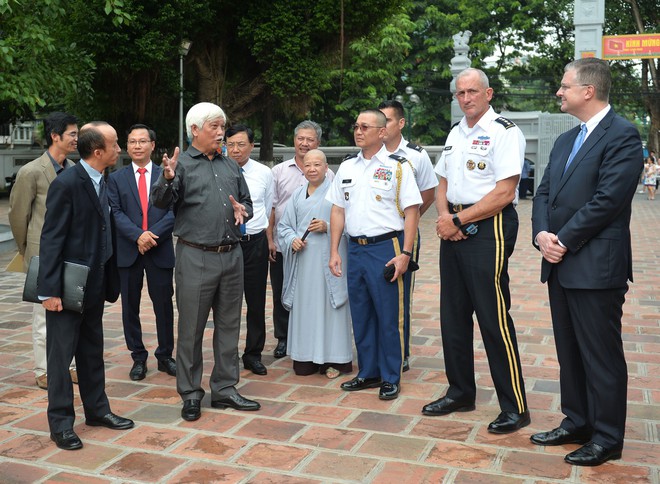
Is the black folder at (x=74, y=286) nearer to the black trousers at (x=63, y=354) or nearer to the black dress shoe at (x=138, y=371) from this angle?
the black trousers at (x=63, y=354)

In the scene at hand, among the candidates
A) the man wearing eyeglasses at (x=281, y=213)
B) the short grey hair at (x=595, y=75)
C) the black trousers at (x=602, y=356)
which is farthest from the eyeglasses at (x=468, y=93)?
the man wearing eyeglasses at (x=281, y=213)

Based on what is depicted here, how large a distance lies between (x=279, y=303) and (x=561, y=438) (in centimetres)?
287

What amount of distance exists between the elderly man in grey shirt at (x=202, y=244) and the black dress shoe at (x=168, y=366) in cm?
87

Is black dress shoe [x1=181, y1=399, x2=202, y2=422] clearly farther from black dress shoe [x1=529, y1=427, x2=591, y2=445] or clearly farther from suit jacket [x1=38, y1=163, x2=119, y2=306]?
black dress shoe [x1=529, y1=427, x2=591, y2=445]

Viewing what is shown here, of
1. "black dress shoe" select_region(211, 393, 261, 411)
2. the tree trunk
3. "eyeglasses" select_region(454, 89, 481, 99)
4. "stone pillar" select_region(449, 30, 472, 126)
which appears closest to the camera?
"eyeglasses" select_region(454, 89, 481, 99)

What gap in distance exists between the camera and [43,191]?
18.4 feet

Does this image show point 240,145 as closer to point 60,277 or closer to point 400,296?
point 400,296

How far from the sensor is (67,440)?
4.35m

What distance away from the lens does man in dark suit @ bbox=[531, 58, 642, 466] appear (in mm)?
3998

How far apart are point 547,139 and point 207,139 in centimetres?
2615

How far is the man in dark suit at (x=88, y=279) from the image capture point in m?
4.38

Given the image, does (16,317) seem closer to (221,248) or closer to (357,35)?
(221,248)

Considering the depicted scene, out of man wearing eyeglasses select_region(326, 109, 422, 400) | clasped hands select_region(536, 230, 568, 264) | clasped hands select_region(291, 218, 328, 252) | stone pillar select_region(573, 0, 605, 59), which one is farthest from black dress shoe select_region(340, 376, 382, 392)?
stone pillar select_region(573, 0, 605, 59)

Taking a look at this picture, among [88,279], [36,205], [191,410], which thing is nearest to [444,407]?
[191,410]
